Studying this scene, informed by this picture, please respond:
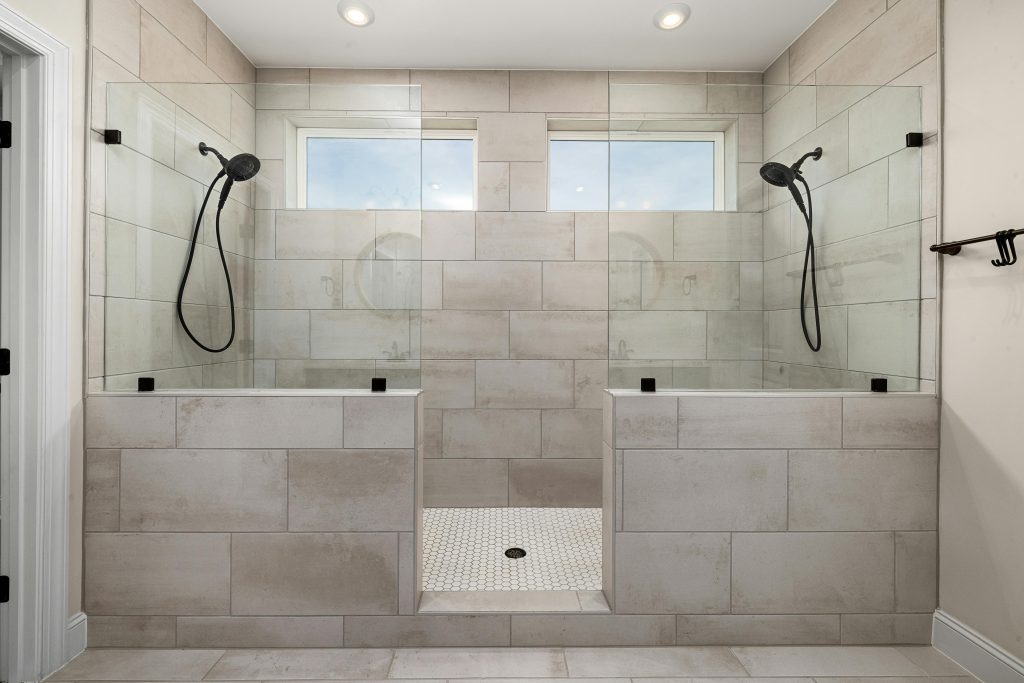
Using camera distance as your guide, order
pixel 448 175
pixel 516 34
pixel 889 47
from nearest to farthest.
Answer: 1. pixel 889 47
2. pixel 516 34
3. pixel 448 175

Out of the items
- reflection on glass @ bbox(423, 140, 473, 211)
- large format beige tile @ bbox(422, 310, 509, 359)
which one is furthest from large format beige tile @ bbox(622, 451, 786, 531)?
reflection on glass @ bbox(423, 140, 473, 211)

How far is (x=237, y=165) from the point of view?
6.11ft

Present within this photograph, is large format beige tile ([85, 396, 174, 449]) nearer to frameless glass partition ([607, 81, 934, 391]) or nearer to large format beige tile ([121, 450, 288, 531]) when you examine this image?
large format beige tile ([121, 450, 288, 531])

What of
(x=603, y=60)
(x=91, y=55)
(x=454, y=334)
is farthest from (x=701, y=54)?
(x=91, y=55)

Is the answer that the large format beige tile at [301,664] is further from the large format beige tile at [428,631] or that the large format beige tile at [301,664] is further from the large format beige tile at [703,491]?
the large format beige tile at [703,491]

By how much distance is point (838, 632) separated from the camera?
73.7 inches

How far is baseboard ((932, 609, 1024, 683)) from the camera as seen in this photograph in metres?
1.63

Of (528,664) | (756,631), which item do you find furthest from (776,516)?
(528,664)

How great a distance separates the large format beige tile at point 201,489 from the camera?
1.83 meters

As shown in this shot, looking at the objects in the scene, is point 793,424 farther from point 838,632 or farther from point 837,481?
point 838,632

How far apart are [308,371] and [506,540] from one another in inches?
50.8

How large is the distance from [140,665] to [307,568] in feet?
1.94

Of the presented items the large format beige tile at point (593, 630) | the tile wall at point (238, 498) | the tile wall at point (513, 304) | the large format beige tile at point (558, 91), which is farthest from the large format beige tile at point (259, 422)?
the large format beige tile at point (558, 91)

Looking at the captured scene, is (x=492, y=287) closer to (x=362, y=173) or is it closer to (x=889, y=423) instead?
(x=362, y=173)
